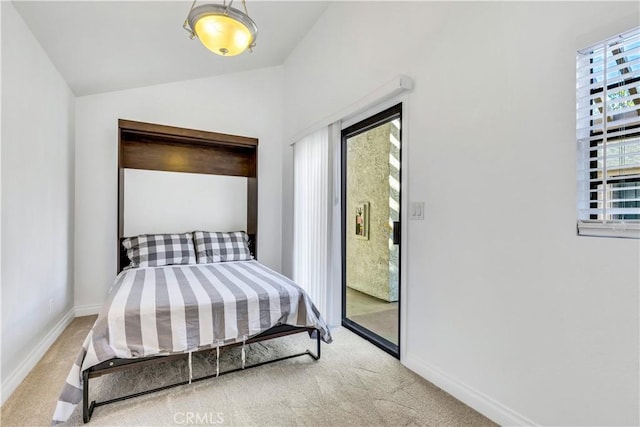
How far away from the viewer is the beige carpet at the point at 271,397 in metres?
1.75

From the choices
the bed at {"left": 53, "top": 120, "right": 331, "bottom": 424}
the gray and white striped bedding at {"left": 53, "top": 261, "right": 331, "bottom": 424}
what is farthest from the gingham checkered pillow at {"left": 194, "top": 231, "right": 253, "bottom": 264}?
the gray and white striped bedding at {"left": 53, "top": 261, "right": 331, "bottom": 424}

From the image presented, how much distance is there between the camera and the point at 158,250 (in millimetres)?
3387

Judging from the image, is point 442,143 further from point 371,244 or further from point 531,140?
point 371,244

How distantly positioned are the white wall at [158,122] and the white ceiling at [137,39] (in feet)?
0.61

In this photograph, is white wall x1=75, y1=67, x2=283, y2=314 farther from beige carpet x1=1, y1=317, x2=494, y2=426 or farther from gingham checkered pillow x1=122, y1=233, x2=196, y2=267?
beige carpet x1=1, y1=317, x2=494, y2=426

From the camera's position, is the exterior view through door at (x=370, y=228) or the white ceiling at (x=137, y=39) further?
the exterior view through door at (x=370, y=228)

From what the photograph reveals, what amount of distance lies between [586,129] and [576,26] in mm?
476

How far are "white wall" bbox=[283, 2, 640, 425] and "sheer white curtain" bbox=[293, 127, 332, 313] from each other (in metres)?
1.04

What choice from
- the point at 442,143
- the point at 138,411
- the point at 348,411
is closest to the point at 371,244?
the point at 442,143

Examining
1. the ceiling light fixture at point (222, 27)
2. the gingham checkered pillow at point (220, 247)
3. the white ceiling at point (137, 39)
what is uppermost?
→ the white ceiling at point (137, 39)

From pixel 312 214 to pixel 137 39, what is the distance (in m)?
2.23

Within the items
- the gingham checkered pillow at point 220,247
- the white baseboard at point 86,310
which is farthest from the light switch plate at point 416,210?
the white baseboard at point 86,310

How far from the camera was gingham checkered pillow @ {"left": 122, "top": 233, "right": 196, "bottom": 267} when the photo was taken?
3.31 metres

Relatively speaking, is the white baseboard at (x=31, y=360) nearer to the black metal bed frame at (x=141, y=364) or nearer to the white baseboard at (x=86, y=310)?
the white baseboard at (x=86, y=310)
